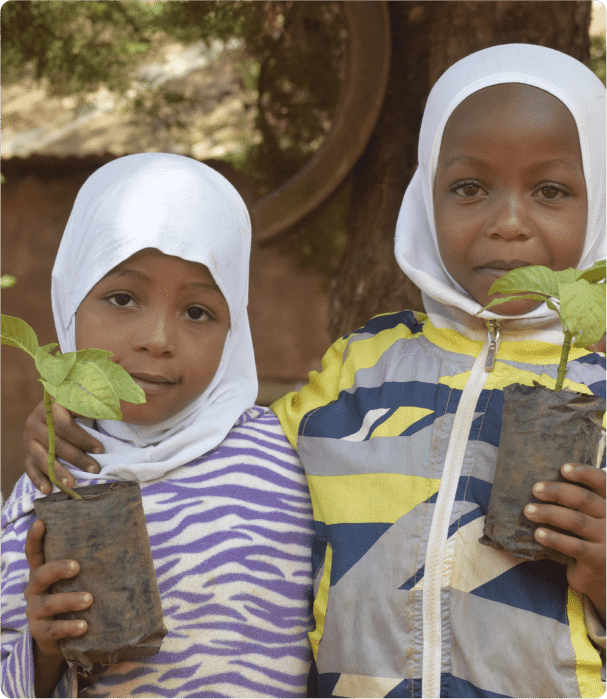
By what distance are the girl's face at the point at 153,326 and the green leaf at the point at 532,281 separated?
65cm

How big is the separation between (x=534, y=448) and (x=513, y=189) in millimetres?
588

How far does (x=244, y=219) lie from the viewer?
74.7 inches

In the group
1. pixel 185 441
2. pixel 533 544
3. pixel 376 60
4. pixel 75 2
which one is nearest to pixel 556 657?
pixel 533 544

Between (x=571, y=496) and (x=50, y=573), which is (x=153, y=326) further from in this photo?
(x=571, y=496)

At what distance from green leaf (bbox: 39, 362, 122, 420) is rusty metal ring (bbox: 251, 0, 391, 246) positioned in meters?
1.95

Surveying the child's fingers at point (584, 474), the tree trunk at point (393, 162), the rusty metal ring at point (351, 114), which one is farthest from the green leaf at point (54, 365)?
the rusty metal ring at point (351, 114)

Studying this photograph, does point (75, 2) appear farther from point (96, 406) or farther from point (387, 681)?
point (387, 681)

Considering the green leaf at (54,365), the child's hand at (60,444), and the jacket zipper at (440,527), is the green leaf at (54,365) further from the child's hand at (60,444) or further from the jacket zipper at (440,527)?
the jacket zipper at (440,527)

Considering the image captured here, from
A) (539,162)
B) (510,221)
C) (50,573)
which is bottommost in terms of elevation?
(50,573)

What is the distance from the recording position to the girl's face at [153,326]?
1615 mm

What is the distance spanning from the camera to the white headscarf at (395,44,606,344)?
5.56 feet

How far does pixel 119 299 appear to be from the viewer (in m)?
1.67

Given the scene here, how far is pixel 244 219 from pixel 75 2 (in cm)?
199

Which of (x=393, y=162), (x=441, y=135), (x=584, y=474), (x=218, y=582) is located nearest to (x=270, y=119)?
(x=393, y=162)
